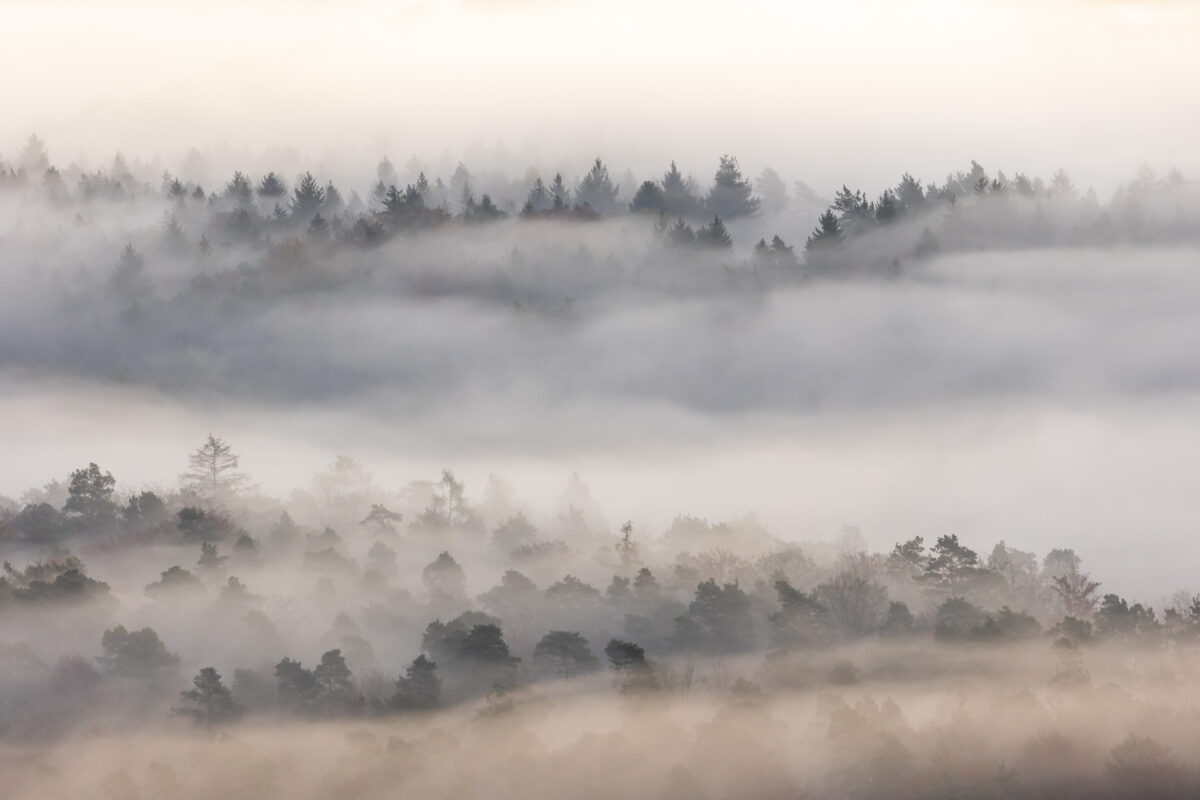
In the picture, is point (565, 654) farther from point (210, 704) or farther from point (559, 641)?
point (210, 704)

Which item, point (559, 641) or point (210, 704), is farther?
point (559, 641)

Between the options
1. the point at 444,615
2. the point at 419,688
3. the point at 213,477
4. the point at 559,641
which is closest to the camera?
the point at 419,688

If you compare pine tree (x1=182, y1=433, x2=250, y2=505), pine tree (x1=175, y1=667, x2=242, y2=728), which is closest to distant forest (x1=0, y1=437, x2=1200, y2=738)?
pine tree (x1=175, y1=667, x2=242, y2=728)

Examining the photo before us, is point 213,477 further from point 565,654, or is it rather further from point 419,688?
point 419,688

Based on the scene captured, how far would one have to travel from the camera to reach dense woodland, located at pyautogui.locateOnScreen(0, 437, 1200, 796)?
121562 millimetres

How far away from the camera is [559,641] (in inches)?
5167

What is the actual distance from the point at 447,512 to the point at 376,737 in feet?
236

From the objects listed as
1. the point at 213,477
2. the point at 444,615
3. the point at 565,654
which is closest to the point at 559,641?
the point at 565,654

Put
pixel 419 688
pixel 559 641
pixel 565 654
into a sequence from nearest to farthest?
pixel 419 688
pixel 565 654
pixel 559 641

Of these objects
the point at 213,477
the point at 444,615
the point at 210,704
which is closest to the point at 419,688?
the point at 210,704

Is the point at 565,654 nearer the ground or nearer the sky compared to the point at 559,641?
nearer the ground

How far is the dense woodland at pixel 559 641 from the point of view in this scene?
399 ft

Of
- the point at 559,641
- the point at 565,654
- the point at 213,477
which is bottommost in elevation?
the point at 565,654

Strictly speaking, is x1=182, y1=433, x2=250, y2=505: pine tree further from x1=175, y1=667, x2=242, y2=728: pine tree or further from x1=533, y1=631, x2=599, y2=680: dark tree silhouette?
x1=533, y1=631, x2=599, y2=680: dark tree silhouette
